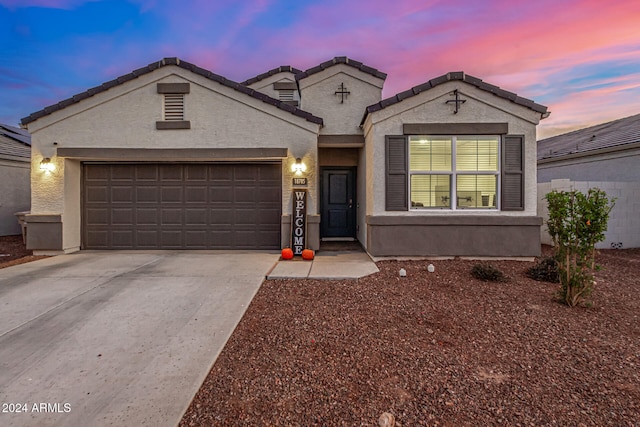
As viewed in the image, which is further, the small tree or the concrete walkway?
the concrete walkway

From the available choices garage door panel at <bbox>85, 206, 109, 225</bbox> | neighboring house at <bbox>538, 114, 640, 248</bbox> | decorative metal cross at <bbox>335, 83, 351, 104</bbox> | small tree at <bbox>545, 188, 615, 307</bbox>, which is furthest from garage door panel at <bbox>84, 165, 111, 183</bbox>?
neighboring house at <bbox>538, 114, 640, 248</bbox>

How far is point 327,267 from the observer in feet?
19.5

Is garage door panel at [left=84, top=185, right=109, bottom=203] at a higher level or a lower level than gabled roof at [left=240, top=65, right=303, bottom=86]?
lower

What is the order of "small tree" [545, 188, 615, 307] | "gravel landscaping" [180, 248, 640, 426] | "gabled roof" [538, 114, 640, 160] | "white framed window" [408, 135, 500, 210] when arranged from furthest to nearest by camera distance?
"gabled roof" [538, 114, 640, 160], "white framed window" [408, 135, 500, 210], "small tree" [545, 188, 615, 307], "gravel landscaping" [180, 248, 640, 426]

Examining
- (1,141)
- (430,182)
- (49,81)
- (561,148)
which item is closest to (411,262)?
(430,182)

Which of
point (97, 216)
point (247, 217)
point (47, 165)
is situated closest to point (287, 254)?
point (247, 217)

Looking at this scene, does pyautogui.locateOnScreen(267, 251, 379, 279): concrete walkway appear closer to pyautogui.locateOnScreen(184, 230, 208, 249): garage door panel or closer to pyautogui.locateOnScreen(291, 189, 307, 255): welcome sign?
pyautogui.locateOnScreen(291, 189, 307, 255): welcome sign

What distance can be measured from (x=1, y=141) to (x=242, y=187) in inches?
457

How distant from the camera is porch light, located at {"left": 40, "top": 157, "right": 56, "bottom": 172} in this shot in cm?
722

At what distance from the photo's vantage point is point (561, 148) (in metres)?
13.5

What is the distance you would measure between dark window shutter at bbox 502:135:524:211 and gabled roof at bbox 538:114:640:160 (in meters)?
6.79

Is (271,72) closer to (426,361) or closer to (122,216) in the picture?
(122,216)

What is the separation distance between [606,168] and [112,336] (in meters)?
15.2

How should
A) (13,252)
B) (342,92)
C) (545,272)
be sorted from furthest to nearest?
(342,92) < (13,252) < (545,272)
